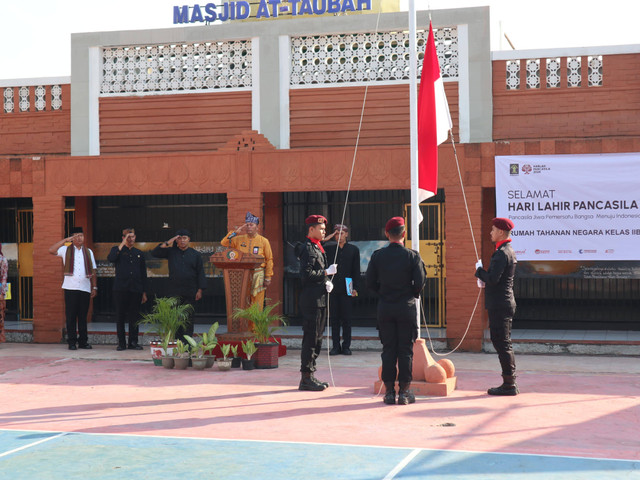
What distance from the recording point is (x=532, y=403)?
9.14 m

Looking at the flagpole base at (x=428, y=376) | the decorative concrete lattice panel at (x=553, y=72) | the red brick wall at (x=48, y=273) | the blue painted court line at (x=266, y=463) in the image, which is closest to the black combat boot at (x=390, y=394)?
the flagpole base at (x=428, y=376)

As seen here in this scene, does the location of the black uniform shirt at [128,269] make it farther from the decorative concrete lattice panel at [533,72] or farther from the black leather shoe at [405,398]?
the decorative concrete lattice panel at [533,72]

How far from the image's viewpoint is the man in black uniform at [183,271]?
42.6ft

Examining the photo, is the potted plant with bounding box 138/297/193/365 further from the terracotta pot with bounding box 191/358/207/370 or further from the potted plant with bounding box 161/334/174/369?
the terracotta pot with bounding box 191/358/207/370

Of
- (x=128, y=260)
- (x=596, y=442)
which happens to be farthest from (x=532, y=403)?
(x=128, y=260)

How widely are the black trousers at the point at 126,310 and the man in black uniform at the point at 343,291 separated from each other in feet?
10.7

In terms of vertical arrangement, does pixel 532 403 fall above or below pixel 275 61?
below

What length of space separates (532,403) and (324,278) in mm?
2685

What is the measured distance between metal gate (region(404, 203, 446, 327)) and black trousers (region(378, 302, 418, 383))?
5847 mm

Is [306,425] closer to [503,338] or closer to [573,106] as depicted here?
[503,338]

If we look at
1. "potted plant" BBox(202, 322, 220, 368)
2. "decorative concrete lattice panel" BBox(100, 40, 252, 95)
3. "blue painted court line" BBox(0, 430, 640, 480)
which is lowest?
"blue painted court line" BBox(0, 430, 640, 480)

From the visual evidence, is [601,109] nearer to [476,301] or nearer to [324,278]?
[476,301]

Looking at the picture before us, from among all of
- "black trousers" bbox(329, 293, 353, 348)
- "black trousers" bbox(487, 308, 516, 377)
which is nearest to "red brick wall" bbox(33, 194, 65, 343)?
"black trousers" bbox(329, 293, 353, 348)

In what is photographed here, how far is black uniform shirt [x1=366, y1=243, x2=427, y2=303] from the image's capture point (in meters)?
9.03
